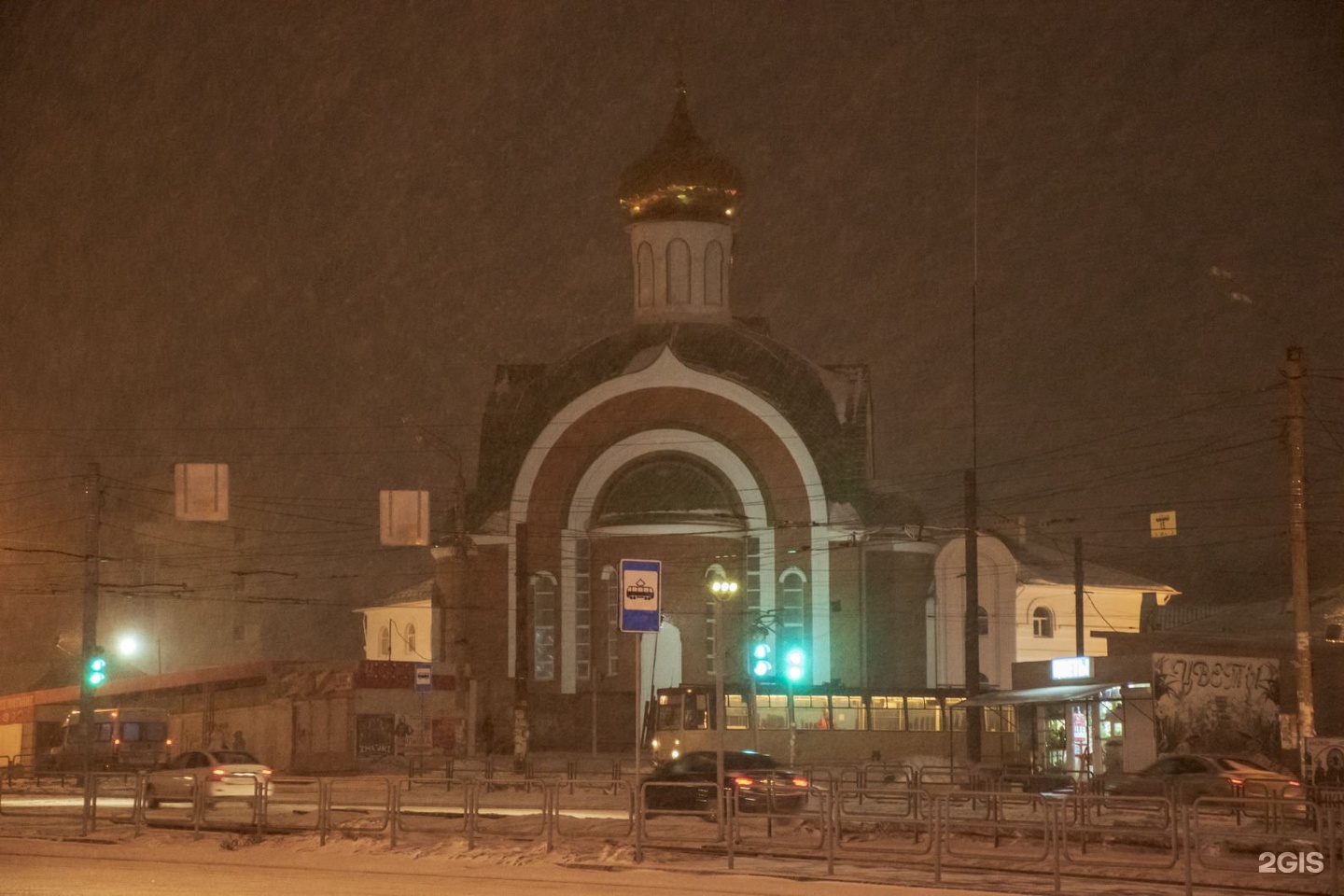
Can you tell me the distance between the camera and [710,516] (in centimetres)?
4906

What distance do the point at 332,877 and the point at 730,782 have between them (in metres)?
6.85

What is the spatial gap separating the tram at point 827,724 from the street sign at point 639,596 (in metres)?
21.6

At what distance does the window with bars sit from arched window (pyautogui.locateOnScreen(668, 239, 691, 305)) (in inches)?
370

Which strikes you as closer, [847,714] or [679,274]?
[847,714]

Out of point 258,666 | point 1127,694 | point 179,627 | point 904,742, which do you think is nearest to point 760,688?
point 904,742

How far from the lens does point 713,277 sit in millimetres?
54594

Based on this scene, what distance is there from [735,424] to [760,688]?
433 inches

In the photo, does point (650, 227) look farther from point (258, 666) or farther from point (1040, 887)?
point (1040, 887)

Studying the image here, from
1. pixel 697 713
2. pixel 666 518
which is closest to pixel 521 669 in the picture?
pixel 697 713

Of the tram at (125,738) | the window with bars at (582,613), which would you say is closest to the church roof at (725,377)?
the window with bars at (582,613)

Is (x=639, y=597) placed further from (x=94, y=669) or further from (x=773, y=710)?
A: (x=773, y=710)

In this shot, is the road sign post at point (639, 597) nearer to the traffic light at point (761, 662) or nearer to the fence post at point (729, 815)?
the fence post at point (729, 815)

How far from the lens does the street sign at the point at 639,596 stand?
56.1 feet

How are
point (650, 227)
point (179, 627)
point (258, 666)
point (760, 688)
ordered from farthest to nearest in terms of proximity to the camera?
point (179, 627), point (650, 227), point (258, 666), point (760, 688)
